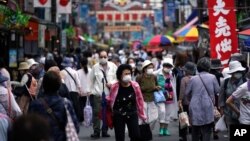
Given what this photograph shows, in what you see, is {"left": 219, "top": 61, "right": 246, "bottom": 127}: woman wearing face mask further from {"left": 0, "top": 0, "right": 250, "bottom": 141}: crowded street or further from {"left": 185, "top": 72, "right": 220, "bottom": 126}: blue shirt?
{"left": 185, "top": 72, "right": 220, "bottom": 126}: blue shirt

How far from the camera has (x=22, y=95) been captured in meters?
12.1

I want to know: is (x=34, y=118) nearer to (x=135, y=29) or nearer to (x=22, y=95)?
(x=22, y=95)

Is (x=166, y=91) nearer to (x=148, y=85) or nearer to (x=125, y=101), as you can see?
(x=148, y=85)

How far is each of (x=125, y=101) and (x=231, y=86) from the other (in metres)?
1.63

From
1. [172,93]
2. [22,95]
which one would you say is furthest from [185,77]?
[22,95]

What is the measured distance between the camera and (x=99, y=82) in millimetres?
15133

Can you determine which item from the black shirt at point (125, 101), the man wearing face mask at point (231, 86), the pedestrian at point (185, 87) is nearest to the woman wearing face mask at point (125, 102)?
the black shirt at point (125, 101)

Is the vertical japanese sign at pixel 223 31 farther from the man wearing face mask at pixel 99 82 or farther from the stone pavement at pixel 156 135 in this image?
the man wearing face mask at pixel 99 82

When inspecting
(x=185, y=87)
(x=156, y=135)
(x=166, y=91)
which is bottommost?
(x=156, y=135)

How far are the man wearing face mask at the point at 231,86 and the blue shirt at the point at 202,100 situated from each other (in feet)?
0.47

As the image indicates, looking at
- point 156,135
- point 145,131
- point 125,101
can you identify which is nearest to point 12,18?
point 156,135

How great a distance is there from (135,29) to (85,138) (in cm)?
10496

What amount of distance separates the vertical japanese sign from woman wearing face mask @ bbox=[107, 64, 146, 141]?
5311 mm

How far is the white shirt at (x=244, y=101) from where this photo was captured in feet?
31.7
